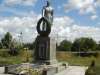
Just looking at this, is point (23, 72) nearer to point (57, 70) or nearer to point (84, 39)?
point (57, 70)

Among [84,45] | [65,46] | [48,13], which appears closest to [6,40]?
[65,46]

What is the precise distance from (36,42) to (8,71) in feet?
12.3

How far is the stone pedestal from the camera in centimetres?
2250

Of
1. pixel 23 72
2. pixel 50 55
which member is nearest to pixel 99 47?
pixel 50 55

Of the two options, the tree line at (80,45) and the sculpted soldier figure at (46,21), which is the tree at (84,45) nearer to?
the tree line at (80,45)

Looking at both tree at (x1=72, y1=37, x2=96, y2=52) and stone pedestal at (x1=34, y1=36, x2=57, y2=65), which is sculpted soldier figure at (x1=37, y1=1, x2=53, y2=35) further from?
tree at (x1=72, y1=37, x2=96, y2=52)

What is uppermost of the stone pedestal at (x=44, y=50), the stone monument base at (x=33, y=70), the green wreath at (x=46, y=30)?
the green wreath at (x=46, y=30)

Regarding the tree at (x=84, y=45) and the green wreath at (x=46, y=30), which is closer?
the green wreath at (x=46, y=30)

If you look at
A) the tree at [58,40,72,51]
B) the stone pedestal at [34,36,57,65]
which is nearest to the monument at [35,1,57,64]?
the stone pedestal at [34,36,57,65]

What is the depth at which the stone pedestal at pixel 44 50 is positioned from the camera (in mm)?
22500

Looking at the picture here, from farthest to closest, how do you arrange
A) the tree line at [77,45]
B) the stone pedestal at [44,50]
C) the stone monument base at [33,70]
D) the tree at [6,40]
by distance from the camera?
1. the tree at [6,40]
2. the tree line at [77,45]
3. the stone pedestal at [44,50]
4. the stone monument base at [33,70]

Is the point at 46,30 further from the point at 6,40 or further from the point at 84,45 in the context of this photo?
the point at 6,40

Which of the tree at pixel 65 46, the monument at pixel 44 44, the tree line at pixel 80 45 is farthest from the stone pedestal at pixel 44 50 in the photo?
the tree at pixel 65 46

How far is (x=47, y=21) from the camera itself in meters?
22.7
